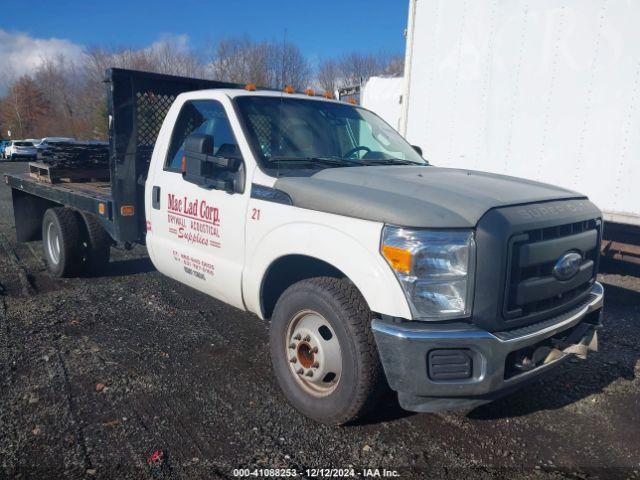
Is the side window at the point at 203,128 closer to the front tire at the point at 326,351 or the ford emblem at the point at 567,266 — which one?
the front tire at the point at 326,351

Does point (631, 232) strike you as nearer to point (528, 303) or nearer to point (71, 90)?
point (528, 303)

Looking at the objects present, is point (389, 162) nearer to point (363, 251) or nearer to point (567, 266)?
point (363, 251)

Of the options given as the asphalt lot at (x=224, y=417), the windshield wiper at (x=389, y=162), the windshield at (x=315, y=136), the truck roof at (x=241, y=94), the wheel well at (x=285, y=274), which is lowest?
the asphalt lot at (x=224, y=417)

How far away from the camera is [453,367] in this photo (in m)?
2.66

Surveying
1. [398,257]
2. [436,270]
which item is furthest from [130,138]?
[436,270]

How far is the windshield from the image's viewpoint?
12.2 feet

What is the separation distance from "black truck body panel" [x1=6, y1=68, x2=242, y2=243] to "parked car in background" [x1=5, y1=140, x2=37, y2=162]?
37387 millimetres

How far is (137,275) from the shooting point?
636 cm

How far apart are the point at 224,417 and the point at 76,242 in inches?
141

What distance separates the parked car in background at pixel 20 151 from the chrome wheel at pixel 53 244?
118 ft

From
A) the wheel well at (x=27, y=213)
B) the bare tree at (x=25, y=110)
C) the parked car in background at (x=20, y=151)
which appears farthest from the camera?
the bare tree at (x=25, y=110)

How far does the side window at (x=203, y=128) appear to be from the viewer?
12.8ft

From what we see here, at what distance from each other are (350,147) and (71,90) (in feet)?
241

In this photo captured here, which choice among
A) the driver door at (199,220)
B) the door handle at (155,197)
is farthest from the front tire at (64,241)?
the door handle at (155,197)
